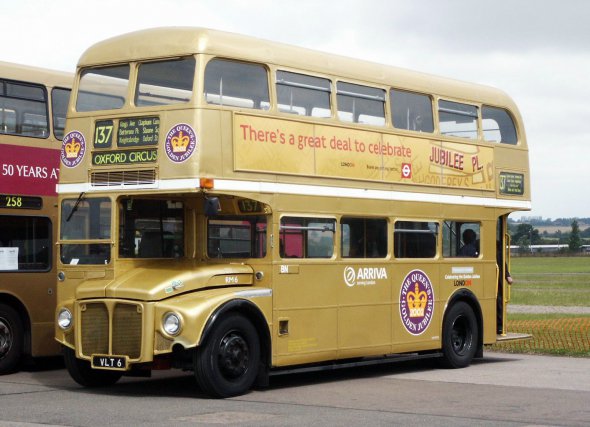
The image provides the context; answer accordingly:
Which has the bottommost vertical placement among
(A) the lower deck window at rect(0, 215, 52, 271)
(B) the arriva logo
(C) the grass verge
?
(C) the grass verge

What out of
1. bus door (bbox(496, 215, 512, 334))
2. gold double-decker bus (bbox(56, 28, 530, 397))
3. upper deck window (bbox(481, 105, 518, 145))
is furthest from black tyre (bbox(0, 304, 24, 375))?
upper deck window (bbox(481, 105, 518, 145))

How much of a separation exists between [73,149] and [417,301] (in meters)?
5.67

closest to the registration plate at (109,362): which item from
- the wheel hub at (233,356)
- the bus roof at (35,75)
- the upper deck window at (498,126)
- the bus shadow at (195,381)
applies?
the bus shadow at (195,381)

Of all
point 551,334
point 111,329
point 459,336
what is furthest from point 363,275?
point 551,334

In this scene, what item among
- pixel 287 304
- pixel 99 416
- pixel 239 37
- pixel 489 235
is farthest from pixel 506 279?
pixel 99 416

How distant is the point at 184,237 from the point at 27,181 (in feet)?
12.1

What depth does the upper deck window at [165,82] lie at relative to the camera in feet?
48.2

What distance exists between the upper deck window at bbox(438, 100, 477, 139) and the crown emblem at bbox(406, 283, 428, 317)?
2.50 m

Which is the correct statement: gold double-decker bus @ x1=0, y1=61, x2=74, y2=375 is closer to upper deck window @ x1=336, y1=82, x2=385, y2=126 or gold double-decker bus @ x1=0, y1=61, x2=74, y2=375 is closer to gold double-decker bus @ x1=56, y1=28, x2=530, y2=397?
gold double-decker bus @ x1=56, y1=28, x2=530, y2=397

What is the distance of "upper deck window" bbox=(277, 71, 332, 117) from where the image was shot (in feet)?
51.7

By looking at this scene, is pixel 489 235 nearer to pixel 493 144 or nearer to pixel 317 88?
pixel 493 144

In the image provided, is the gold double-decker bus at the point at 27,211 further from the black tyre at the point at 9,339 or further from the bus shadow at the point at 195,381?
the bus shadow at the point at 195,381

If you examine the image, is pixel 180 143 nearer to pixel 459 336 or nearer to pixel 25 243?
pixel 25 243

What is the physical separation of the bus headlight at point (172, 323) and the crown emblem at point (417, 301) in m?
4.93
